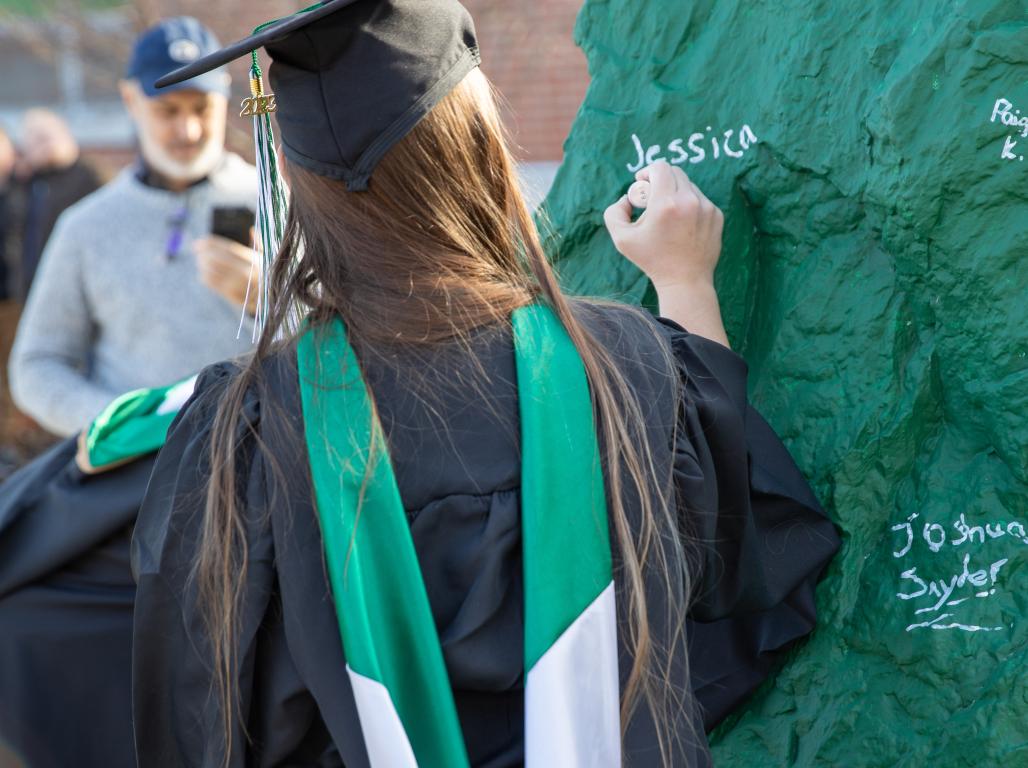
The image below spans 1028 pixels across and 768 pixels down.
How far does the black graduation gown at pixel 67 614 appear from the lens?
6.29ft

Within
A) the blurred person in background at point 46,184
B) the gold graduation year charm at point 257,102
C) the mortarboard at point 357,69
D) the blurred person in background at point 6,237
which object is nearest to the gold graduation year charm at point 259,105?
the gold graduation year charm at point 257,102

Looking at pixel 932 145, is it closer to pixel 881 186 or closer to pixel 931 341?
pixel 881 186

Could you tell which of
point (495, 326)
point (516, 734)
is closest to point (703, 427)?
point (495, 326)

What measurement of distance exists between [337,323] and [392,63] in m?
0.32

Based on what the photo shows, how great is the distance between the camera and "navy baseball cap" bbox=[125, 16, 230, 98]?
307 cm

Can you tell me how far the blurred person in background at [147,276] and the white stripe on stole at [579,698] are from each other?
5.49 ft

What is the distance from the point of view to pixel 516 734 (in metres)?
1.52

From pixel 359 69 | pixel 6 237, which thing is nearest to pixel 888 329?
pixel 359 69

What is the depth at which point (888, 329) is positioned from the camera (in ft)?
6.02

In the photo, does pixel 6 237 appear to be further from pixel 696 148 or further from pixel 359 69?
pixel 359 69

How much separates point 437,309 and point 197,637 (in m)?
0.50

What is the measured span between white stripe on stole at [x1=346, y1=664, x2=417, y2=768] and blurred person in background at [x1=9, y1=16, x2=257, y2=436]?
1.64 meters

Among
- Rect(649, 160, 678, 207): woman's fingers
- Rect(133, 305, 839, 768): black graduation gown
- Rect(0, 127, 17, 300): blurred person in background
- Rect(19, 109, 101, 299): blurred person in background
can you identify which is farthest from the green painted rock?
Rect(0, 127, 17, 300): blurred person in background

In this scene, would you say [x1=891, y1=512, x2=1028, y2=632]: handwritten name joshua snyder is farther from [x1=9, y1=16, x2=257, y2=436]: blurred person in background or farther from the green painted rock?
[x1=9, y1=16, x2=257, y2=436]: blurred person in background
